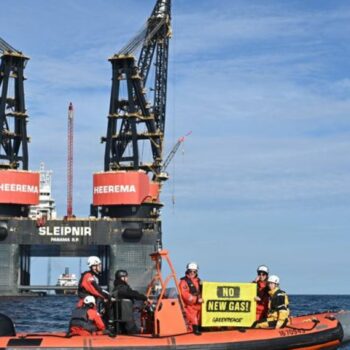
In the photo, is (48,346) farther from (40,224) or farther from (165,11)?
(165,11)

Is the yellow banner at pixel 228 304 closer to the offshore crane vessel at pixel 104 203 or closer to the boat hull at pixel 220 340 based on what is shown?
the boat hull at pixel 220 340

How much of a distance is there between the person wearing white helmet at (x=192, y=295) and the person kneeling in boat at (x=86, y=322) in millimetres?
2036

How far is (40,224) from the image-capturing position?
83.1m

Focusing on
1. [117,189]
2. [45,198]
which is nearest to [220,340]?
[117,189]

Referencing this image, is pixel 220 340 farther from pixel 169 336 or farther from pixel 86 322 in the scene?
pixel 86 322

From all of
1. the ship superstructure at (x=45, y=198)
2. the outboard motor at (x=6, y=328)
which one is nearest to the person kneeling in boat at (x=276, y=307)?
the outboard motor at (x=6, y=328)

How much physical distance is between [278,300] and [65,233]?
66.2m

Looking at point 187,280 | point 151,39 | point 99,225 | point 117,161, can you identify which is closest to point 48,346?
point 187,280

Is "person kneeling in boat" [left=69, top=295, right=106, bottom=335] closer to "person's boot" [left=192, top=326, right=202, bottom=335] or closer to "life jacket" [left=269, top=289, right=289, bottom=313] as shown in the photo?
"person's boot" [left=192, top=326, right=202, bottom=335]

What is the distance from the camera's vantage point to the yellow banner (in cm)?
1878

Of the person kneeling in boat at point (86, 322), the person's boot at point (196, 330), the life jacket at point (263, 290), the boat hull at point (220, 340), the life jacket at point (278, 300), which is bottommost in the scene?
the boat hull at point (220, 340)

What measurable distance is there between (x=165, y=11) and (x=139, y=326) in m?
86.9

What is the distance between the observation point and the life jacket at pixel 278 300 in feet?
61.6

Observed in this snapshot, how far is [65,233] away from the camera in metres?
83.7
